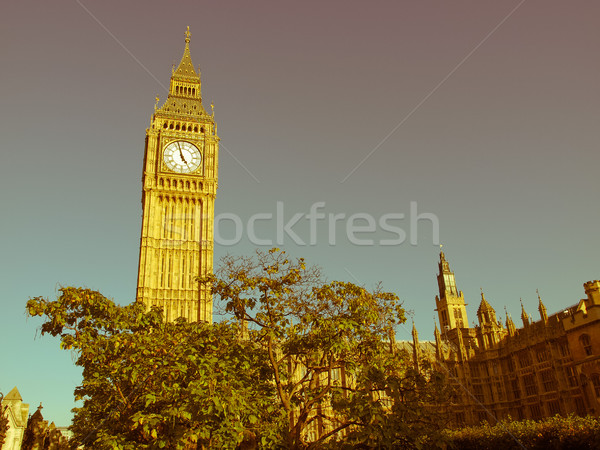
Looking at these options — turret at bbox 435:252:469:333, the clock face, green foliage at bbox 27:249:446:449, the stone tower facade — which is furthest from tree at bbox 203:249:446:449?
turret at bbox 435:252:469:333

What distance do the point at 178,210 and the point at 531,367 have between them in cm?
4337

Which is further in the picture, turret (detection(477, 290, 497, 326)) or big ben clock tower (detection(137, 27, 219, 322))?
turret (detection(477, 290, 497, 326))

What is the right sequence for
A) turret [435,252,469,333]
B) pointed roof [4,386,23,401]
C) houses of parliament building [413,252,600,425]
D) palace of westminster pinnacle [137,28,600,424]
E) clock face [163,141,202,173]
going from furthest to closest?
turret [435,252,469,333], clock face [163,141,202,173], palace of westminster pinnacle [137,28,600,424], houses of parliament building [413,252,600,425], pointed roof [4,386,23,401]

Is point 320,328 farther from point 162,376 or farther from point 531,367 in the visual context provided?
point 531,367

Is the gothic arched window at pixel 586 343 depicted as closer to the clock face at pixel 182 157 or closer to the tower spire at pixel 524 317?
the tower spire at pixel 524 317

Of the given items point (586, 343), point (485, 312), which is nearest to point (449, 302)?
point (485, 312)

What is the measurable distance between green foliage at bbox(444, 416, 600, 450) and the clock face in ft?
142

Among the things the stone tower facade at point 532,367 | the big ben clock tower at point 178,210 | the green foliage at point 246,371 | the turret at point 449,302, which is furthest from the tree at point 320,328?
the turret at point 449,302

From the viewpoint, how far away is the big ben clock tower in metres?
56.2

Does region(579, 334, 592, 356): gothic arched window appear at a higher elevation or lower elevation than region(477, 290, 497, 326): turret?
lower

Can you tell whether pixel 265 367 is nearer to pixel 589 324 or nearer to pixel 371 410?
pixel 371 410

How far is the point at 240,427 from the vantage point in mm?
13016

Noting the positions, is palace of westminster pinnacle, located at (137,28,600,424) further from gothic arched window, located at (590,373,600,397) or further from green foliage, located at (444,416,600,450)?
green foliage, located at (444,416,600,450)

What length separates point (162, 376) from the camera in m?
15.1
